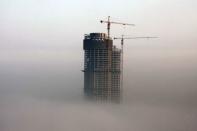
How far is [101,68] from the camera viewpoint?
3732 mm

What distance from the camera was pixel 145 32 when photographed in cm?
358

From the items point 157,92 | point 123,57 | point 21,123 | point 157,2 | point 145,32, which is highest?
point 157,2

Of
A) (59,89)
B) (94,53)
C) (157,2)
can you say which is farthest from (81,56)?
(157,2)

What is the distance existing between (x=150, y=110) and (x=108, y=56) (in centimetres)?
65

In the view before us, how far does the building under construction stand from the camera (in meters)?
3.63

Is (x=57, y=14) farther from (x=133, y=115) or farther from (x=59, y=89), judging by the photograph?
(x=133, y=115)

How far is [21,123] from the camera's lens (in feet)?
12.5

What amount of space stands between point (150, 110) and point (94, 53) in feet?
2.49

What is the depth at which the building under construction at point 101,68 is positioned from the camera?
3635mm

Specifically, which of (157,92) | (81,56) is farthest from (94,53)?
(157,92)

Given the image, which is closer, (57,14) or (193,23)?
(193,23)

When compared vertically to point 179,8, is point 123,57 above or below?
below

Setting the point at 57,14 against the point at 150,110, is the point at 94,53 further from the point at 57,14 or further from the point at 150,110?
the point at 150,110

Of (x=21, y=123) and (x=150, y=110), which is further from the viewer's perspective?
(x=21, y=123)
